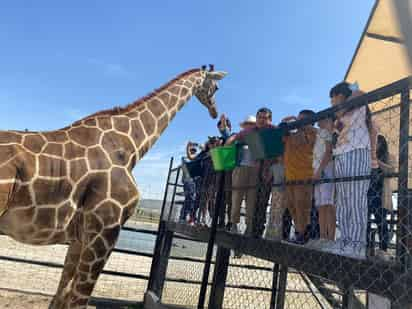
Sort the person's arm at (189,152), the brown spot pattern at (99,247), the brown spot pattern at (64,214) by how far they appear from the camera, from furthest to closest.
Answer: the person's arm at (189,152) → the brown spot pattern at (99,247) → the brown spot pattern at (64,214)

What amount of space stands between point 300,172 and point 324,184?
1.14 ft

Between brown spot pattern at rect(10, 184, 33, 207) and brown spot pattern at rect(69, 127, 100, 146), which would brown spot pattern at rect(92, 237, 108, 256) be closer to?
brown spot pattern at rect(10, 184, 33, 207)

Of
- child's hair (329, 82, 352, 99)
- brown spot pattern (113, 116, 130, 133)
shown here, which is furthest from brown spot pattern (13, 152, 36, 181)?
child's hair (329, 82, 352, 99)

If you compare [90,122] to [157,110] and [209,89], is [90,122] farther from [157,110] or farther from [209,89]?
[209,89]

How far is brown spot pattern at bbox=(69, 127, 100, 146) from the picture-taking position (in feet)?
11.4

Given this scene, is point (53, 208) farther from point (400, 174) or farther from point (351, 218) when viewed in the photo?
point (400, 174)

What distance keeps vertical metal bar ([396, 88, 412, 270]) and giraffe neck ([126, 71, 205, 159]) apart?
8.54ft

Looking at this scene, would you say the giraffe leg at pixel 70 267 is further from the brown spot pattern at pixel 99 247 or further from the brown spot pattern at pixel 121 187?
the brown spot pattern at pixel 121 187

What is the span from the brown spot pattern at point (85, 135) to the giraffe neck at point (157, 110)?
1.34ft

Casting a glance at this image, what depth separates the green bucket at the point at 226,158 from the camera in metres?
3.92

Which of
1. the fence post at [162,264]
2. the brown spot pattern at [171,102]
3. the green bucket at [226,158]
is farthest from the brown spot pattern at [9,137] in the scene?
the fence post at [162,264]

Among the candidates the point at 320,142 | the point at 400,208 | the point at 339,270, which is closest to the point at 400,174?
the point at 400,208

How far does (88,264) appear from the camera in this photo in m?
3.28

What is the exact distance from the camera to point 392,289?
2000mm
